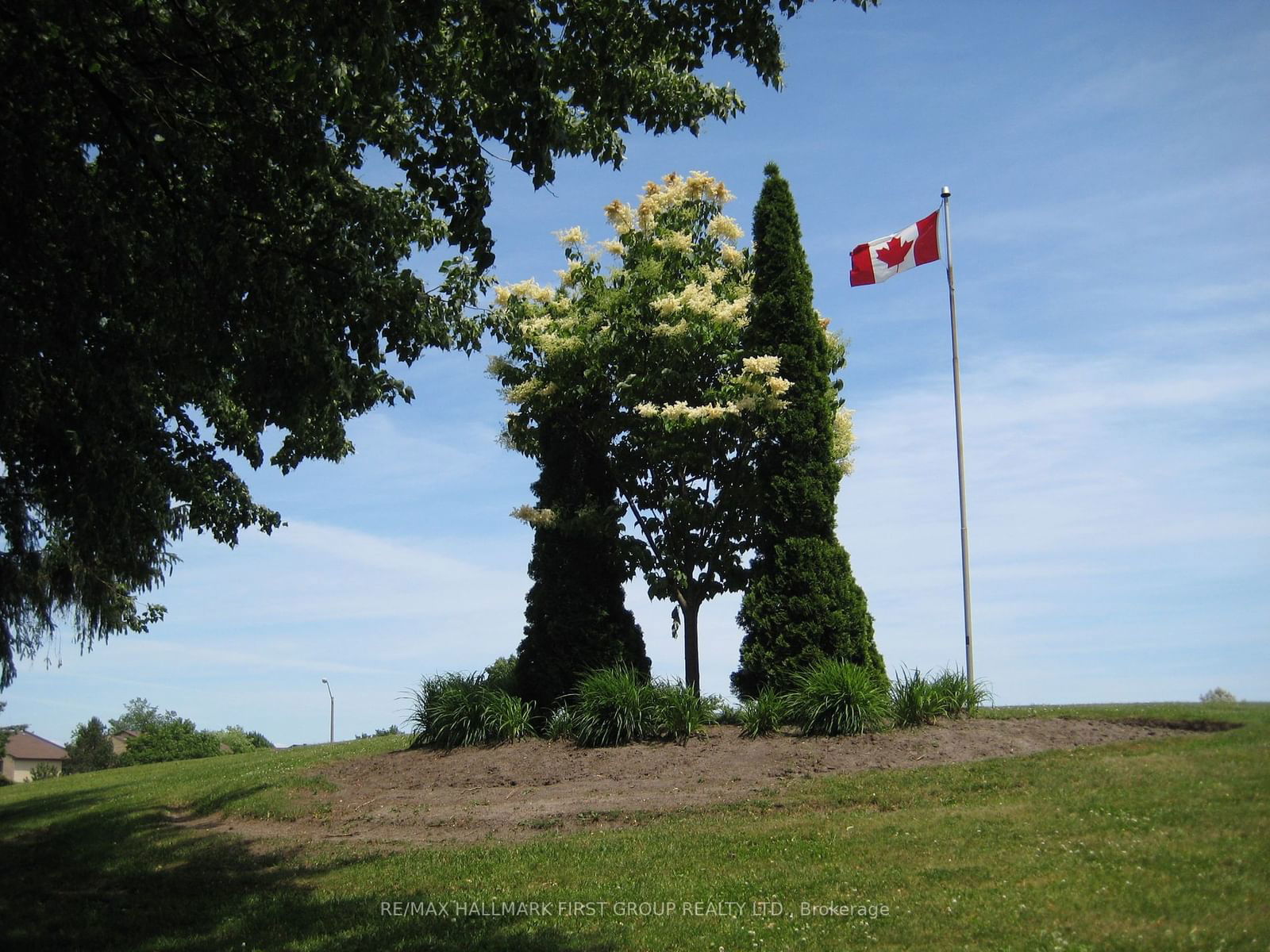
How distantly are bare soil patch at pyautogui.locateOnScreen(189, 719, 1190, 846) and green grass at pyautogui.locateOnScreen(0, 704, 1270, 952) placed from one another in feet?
1.36

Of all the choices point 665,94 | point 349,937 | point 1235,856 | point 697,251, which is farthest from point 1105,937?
point 697,251

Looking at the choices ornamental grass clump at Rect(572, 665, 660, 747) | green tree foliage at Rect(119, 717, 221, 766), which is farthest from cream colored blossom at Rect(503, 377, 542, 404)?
green tree foliage at Rect(119, 717, 221, 766)

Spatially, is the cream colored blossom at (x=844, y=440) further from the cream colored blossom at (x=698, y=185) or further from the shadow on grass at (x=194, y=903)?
the shadow on grass at (x=194, y=903)

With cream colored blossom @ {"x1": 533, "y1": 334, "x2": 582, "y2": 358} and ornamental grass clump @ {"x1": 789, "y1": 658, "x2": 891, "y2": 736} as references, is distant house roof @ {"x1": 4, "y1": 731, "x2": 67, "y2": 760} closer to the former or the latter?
cream colored blossom @ {"x1": 533, "y1": 334, "x2": 582, "y2": 358}

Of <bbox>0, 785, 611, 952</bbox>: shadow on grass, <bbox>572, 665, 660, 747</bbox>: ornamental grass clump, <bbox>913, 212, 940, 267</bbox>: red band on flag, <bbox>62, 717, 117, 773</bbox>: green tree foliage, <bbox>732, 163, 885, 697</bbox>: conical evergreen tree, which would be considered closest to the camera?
<bbox>0, 785, 611, 952</bbox>: shadow on grass

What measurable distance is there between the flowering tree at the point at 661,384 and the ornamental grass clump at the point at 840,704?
273 cm

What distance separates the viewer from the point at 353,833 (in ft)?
38.9

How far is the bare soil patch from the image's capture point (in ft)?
36.5

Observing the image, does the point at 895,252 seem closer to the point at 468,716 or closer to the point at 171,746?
the point at 468,716

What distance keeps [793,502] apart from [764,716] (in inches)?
115

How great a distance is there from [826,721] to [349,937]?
6.47 metres

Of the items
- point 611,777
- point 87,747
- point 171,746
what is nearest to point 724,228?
point 611,777

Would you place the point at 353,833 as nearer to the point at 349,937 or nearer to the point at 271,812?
the point at 271,812

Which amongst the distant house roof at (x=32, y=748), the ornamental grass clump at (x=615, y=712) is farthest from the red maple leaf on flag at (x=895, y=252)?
the distant house roof at (x=32, y=748)
